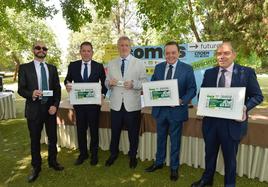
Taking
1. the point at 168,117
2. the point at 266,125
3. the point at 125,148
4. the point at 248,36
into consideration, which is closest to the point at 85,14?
the point at 125,148

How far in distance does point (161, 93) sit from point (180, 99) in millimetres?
Answer: 290

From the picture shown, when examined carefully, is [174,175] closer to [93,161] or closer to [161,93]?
[161,93]

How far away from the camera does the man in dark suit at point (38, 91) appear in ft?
14.9

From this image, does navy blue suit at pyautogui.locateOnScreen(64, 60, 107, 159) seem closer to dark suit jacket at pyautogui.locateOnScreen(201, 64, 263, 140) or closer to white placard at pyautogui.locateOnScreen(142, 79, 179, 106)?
white placard at pyautogui.locateOnScreen(142, 79, 179, 106)

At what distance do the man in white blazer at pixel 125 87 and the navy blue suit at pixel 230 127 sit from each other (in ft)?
4.26

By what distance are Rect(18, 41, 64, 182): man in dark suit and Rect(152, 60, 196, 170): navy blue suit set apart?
64.3 inches

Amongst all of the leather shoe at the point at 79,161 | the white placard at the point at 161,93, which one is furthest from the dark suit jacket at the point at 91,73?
the leather shoe at the point at 79,161

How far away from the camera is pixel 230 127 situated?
3.73 m

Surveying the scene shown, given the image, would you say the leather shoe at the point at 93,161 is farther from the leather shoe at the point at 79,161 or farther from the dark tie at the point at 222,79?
the dark tie at the point at 222,79

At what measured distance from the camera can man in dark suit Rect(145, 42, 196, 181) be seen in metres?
4.42

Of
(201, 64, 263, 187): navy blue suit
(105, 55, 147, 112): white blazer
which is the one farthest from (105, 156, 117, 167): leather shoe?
(201, 64, 263, 187): navy blue suit

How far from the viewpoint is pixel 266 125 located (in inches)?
174

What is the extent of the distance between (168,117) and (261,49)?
12.2m

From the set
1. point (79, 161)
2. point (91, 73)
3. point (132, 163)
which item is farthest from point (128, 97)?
point (79, 161)
